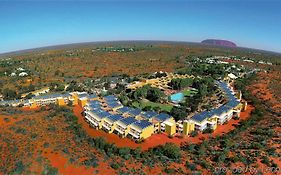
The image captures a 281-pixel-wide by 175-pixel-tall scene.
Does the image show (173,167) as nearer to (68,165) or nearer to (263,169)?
(263,169)

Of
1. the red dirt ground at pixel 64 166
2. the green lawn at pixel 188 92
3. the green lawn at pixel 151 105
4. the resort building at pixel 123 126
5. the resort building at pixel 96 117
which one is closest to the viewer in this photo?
the red dirt ground at pixel 64 166

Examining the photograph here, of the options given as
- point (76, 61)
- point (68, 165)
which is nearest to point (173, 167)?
point (68, 165)

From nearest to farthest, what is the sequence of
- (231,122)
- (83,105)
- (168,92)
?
(231,122), (83,105), (168,92)

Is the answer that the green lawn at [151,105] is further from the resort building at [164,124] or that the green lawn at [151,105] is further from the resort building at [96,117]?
the resort building at [96,117]

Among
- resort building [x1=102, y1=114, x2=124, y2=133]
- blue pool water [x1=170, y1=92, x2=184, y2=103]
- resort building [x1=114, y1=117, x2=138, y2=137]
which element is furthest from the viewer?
blue pool water [x1=170, y1=92, x2=184, y2=103]

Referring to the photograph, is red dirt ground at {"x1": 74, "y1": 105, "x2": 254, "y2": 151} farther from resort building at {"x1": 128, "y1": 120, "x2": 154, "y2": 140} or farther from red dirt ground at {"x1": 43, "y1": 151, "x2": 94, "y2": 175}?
red dirt ground at {"x1": 43, "y1": 151, "x2": 94, "y2": 175}

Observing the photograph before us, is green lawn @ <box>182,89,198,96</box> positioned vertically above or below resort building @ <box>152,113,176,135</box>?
above

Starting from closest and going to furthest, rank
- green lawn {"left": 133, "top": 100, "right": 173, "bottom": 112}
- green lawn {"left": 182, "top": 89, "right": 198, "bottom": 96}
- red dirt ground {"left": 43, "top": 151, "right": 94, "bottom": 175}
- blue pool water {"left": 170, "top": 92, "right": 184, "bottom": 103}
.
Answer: red dirt ground {"left": 43, "top": 151, "right": 94, "bottom": 175} → green lawn {"left": 133, "top": 100, "right": 173, "bottom": 112} → blue pool water {"left": 170, "top": 92, "right": 184, "bottom": 103} → green lawn {"left": 182, "top": 89, "right": 198, "bottom": 96}

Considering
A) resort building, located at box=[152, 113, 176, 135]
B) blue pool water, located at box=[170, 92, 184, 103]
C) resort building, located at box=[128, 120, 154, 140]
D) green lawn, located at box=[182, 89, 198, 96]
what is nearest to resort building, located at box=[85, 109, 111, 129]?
resort building, located at box=[128, 120, 154, 140]

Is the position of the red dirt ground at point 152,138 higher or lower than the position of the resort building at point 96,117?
lower

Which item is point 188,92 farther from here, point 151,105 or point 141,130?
point 141,130

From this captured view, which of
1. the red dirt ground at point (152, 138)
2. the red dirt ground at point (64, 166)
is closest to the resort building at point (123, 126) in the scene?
the red dirt ground at point (152, 138)
